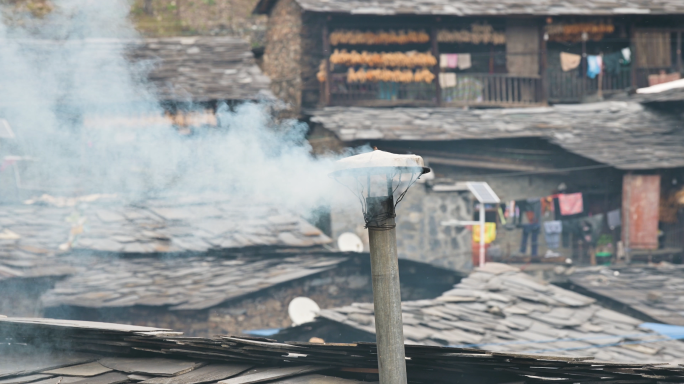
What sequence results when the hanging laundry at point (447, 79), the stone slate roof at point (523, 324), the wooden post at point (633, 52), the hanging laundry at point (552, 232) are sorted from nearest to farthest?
1. the stone slate roof at point (523, 324)
2. the hanging laundry at point (552, 232)
3. the hanging laundry at point (447, 79)
4. the wooden post at point (633, 52)

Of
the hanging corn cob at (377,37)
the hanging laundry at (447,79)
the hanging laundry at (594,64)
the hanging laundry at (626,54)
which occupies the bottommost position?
the hanging laundry at (447,79)

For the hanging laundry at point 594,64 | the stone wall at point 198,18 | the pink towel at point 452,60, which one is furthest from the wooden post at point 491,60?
the stone wall at point 198,18

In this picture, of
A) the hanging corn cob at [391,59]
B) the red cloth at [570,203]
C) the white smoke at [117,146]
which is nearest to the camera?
the white smoke at [117,146]

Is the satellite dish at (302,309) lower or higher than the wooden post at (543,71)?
lower

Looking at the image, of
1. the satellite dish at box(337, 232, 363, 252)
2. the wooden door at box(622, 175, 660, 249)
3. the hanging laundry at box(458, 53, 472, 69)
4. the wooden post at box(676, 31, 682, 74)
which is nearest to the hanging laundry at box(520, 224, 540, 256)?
the wooden door at box(622, 175, 660, 249)

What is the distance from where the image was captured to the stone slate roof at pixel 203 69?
1750 centimetres

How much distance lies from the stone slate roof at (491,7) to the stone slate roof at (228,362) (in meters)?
14.5

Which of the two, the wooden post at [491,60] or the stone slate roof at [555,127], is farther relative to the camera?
the wooden post at [491,60]

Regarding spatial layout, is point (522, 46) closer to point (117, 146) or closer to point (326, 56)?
point (326, 56)

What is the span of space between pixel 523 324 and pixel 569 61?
1198 cm

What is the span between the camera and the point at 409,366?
4.10m

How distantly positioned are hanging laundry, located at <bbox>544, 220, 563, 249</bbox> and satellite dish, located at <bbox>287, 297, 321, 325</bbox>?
743 cm

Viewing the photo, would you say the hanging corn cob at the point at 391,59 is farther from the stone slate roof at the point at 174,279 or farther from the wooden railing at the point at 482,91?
the stone slate roof at the point at 174,279

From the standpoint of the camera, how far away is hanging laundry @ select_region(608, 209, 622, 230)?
1753 centimetres
